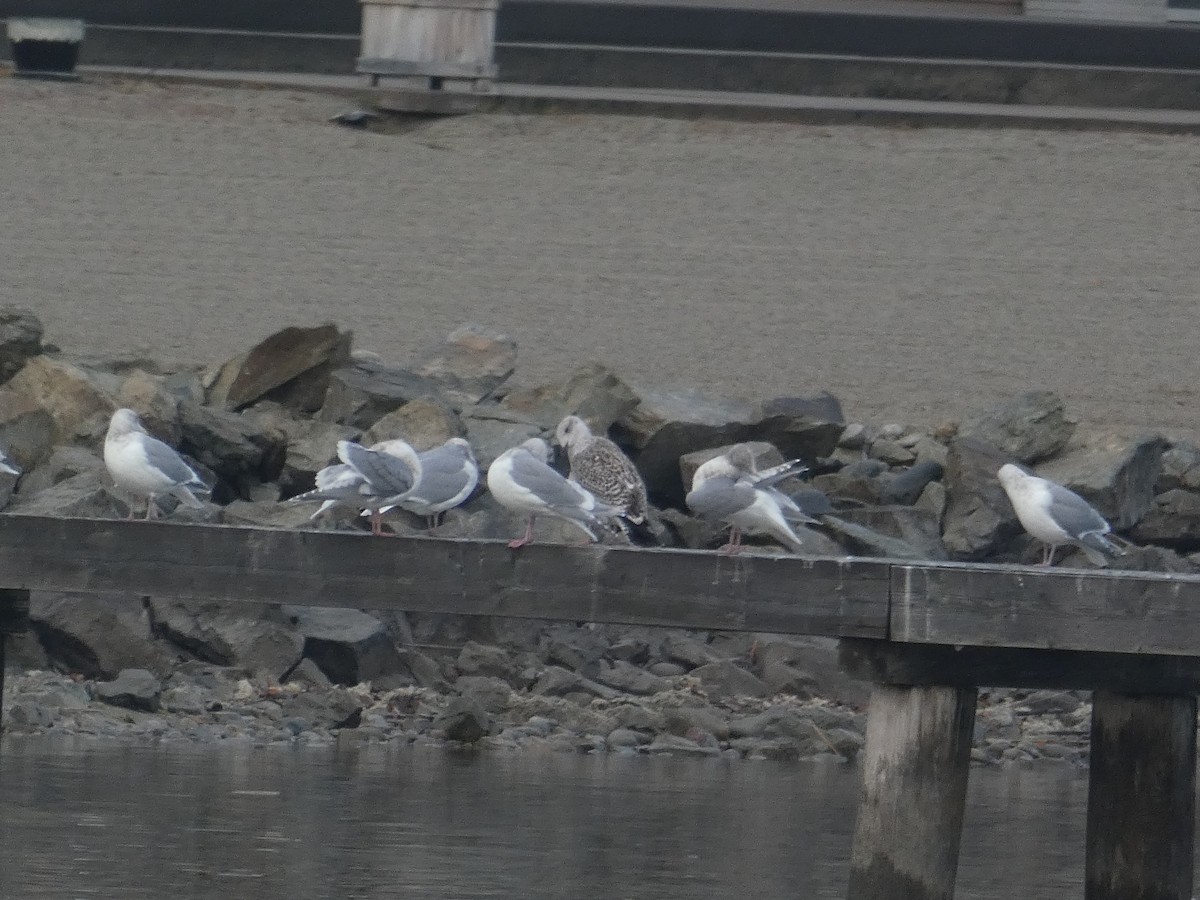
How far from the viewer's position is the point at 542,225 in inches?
794

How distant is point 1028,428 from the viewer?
51.8 feet

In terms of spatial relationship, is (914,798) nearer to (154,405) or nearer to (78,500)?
(78,500)

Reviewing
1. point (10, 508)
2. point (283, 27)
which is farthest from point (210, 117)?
point (10, 508)

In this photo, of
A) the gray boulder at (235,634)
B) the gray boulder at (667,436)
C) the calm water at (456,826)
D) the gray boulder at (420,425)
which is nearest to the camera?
the calm water at (456,826)

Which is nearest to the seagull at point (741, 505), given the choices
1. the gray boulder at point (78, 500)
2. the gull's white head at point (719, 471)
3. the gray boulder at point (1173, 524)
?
the gull's white head at point (719, 471)

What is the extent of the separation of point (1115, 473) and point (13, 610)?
794 centimetres

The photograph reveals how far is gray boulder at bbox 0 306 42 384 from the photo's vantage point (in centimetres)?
1535

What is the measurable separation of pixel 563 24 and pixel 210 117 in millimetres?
3392

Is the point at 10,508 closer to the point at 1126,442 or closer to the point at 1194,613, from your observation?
the point at 1126,442

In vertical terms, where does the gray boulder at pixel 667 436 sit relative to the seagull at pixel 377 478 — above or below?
below

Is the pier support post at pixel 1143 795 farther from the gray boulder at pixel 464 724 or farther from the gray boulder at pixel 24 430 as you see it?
the gray boulder at pixel 24 430

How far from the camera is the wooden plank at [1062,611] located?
766 centimetres

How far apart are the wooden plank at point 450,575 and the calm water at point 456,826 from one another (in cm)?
143

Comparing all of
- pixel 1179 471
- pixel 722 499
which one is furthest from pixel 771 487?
pixel 1179 471
